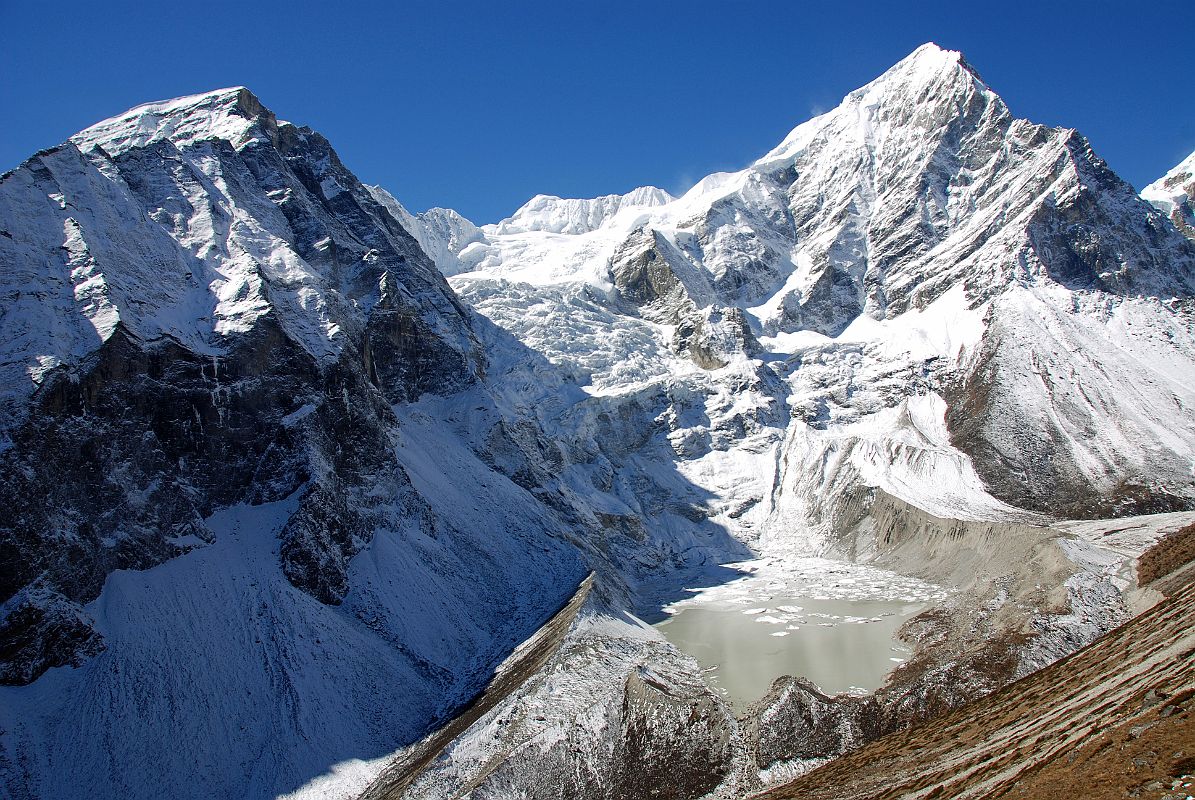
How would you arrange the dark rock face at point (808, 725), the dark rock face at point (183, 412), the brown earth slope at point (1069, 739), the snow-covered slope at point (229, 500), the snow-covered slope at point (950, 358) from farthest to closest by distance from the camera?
1. the snow-covered slope at point (950, 358)
2. the dark rock face at point (183, 412)
3. the snow-covered slope at point (229, 500)
4. the dark rock face at point (808, 725)
5. the brown earth slope at point (1069, 739)

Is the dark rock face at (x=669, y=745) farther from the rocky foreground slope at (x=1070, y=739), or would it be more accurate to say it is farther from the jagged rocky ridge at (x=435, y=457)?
the rocky foreground slope at (x=1070, y=739)

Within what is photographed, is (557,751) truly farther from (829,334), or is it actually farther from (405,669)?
(829,334)

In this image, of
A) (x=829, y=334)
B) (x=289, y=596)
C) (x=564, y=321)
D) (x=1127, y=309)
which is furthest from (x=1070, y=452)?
(x=289, y=596)

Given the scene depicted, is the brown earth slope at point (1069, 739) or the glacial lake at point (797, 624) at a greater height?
the glacial lake at point (797, 624)

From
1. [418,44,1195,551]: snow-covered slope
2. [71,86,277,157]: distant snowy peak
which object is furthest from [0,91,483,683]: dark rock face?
[418,44,1195,551]: snow-covered slope

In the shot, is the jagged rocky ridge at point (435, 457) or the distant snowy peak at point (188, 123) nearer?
the jagged rocky ridge at point (435, 457)

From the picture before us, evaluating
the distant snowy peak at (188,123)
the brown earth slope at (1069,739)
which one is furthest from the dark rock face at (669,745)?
the distant snowy peak at (188,123)

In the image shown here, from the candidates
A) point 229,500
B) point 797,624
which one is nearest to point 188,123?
point 229,500

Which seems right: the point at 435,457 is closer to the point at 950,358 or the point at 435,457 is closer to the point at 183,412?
the point at 183,412
